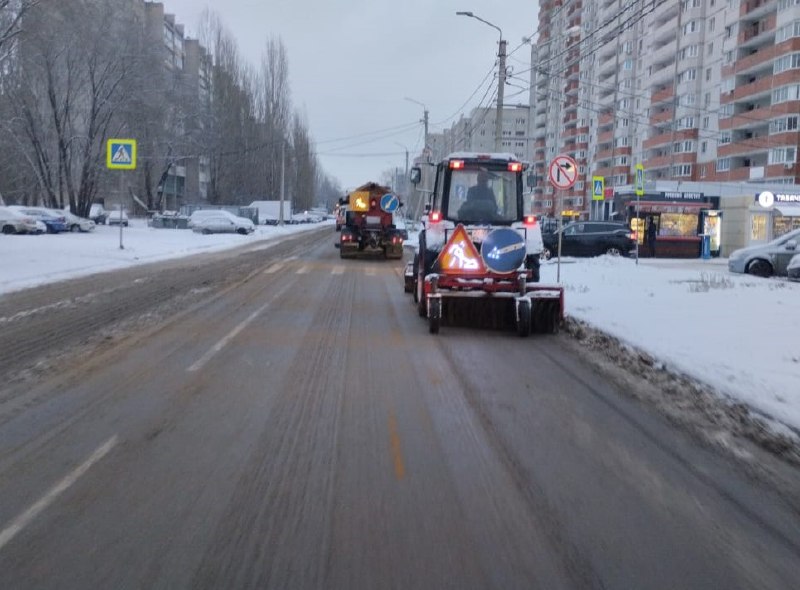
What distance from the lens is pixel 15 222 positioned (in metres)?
40.2

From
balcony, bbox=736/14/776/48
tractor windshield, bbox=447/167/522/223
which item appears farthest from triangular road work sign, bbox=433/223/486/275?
balcony, bbox=736/14/776/48

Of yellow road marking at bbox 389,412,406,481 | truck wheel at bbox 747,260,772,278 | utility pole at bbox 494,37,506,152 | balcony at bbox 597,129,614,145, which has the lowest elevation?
yellow road marking at bbox 389,412,406,481

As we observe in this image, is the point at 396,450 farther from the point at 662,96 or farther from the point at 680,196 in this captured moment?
the point at 662,96

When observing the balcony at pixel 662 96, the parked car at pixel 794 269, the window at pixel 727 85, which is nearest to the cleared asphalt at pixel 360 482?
the parked car at pixel 794 269

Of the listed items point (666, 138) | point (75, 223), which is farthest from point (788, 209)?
point (75, 223)

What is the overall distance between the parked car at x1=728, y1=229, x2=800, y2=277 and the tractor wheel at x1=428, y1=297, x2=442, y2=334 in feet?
52.9

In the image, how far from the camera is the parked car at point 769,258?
24.2m

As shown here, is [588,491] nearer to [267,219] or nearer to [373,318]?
[373,318]

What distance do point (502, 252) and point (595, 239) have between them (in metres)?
22.1

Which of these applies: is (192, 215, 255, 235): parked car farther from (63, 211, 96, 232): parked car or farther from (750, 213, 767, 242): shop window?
(750, 213, 767, 242): shop window

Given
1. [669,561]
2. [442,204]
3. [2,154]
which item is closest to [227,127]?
[2,154]

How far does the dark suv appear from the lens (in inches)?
1320

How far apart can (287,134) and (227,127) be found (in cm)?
1366

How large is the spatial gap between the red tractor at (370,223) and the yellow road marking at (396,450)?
25381mm
